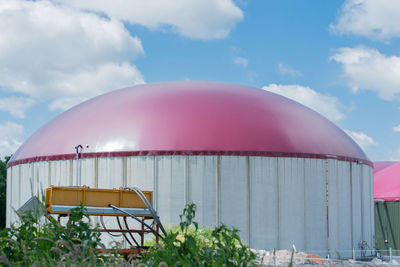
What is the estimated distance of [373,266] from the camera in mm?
21500

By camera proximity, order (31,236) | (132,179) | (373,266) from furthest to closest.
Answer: (132,179) < (373,266) < (31,236)

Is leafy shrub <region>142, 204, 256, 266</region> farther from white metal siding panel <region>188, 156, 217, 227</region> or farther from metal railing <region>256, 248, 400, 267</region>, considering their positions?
white metal siding panel <region>188, 156, 217, 227</region>

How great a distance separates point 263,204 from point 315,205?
262cm

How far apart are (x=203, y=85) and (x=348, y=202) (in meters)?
8.86

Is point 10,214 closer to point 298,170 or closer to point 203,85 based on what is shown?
point 203,85

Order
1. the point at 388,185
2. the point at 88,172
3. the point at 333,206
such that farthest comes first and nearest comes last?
1. the point at 388,185
2. the point at 333,206
3. the point at 88,172

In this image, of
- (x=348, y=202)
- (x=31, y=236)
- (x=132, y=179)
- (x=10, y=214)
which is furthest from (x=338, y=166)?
(x=31, y=236)

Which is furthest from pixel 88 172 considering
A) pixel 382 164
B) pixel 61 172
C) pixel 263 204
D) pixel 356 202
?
pixel 382 164

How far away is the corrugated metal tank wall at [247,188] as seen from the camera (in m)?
23.2

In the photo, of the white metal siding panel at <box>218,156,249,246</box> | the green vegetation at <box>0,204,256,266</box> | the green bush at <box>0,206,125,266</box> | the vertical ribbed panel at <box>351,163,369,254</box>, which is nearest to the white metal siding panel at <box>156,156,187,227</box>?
the white metal siding panel at <box>218,156,249,246</box>

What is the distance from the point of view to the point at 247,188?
23.6 meters

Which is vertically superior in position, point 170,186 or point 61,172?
point 61,172

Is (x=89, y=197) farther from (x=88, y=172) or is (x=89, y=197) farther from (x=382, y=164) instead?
(x=382, y=164)

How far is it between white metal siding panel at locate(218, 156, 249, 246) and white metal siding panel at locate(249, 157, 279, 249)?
284 mm
